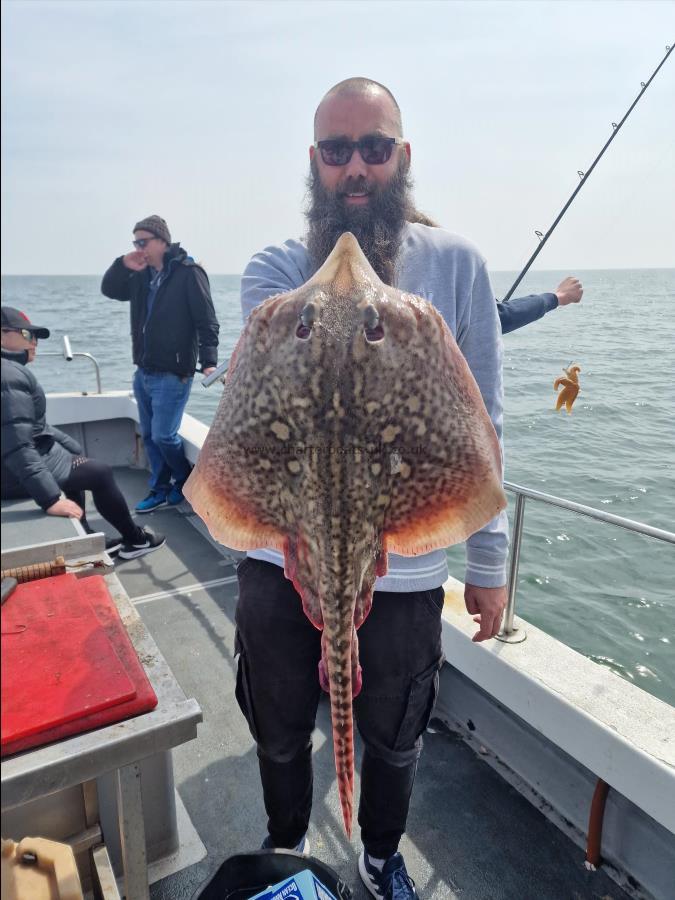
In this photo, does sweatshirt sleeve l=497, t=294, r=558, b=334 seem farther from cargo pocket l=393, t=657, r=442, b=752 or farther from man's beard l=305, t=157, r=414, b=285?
cargo pocket l=393, t=657, r=442, b=752

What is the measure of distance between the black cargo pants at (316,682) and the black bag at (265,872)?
18cm

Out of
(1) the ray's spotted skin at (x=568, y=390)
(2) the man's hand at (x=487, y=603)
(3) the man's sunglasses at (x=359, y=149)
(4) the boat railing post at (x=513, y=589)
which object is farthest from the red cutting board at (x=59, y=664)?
(1) the ray's spotted skin at (x=568, y=390)

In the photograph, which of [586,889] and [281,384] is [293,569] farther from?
[586,889]

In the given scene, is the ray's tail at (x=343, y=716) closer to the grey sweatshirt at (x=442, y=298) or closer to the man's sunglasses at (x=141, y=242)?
the grey sweatshirt at (x=442, y=298)

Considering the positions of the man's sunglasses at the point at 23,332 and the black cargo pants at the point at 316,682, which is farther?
the black cargo pants at the point at 316,682

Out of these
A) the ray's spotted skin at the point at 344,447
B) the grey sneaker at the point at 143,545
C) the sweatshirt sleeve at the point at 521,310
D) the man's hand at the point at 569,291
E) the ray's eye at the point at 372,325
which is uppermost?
the man's hand at the point at 569,291

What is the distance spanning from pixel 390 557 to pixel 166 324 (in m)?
4.61

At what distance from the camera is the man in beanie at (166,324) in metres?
5.79

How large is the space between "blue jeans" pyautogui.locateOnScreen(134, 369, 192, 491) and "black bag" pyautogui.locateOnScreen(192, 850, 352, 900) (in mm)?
4452

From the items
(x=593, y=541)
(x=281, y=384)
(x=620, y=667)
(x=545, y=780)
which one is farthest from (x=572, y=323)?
(x=281, y=384)

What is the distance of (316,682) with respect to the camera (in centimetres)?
202

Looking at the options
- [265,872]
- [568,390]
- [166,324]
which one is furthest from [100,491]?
[568,390]

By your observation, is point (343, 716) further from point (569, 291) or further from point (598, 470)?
point (598, 470)

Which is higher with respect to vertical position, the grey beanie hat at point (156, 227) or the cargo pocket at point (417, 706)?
the grey beanie hat at point (156, 227)
